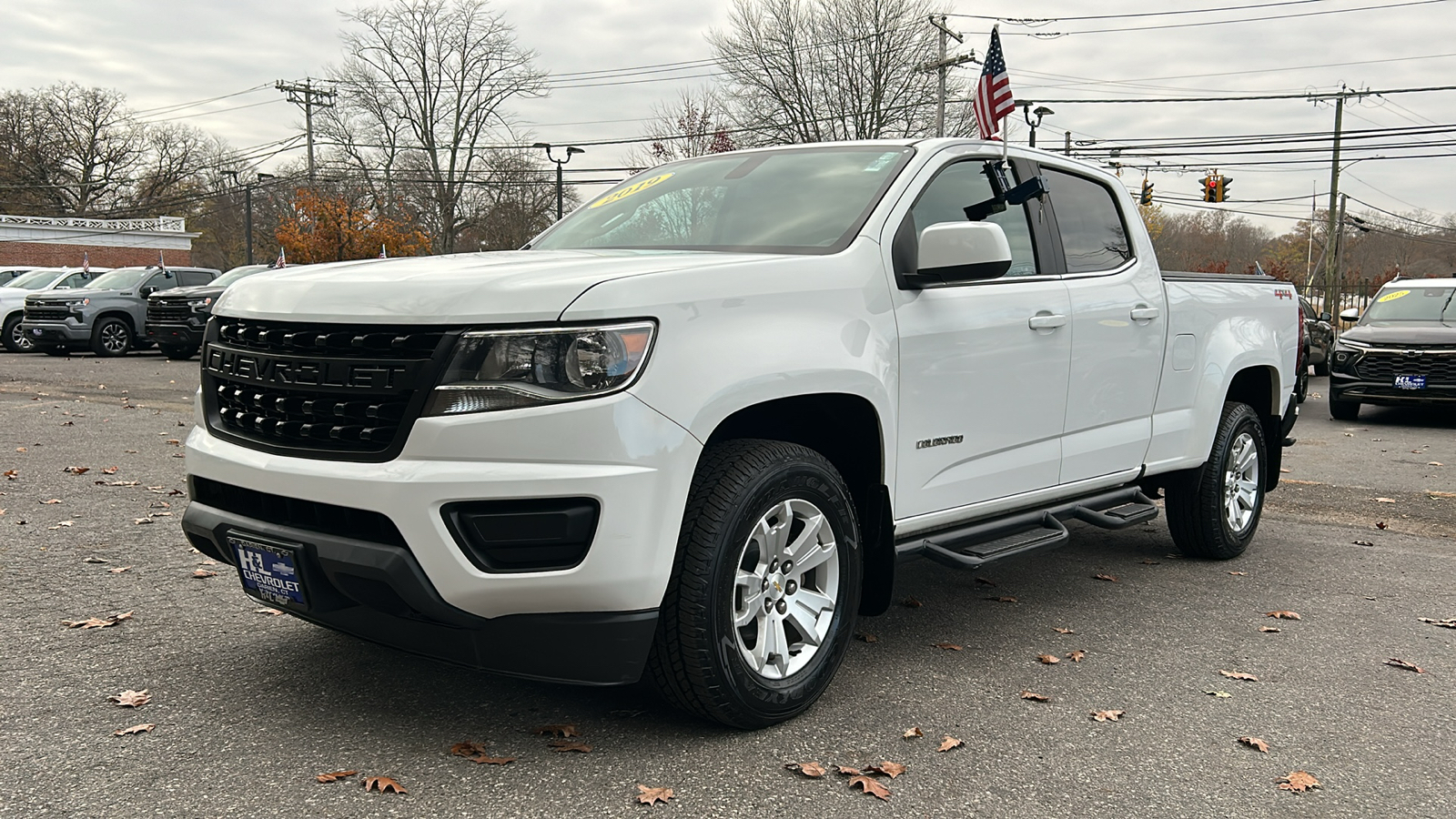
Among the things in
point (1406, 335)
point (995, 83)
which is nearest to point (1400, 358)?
point (1406, 335)

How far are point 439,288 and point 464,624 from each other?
890 millimetres

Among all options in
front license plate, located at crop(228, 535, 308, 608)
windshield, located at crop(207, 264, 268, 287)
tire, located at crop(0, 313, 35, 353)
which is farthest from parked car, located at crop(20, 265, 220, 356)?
front license plate, located at crop(228, 535, 308, 608)

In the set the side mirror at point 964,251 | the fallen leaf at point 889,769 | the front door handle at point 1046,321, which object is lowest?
the fallen leaf at point 889,769

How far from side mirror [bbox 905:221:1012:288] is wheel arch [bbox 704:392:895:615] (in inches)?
21.3

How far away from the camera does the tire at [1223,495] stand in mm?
5723

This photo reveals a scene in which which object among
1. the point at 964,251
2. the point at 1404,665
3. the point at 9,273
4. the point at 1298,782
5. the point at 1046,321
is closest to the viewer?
the point at 1298,782

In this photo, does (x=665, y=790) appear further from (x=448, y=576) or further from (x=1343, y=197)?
(x=1343, y=197)

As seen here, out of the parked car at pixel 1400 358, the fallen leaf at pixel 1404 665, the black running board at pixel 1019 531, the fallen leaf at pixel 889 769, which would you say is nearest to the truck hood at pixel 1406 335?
the parked car at pixel 1400 358

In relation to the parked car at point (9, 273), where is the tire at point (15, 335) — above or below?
below

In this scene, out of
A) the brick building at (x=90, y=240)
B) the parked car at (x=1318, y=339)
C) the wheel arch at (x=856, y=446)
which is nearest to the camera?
the wheel arch at (x=856, y=446)

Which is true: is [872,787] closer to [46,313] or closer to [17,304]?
[46,313]

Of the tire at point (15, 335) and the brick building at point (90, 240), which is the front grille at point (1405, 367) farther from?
the brick building at point (90, 240)

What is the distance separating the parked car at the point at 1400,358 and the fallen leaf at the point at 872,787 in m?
11.8

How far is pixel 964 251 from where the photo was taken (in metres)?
3.71
